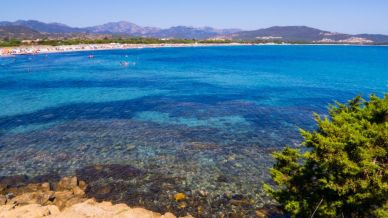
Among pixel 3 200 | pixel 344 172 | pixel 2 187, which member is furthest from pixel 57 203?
pixel 344 172

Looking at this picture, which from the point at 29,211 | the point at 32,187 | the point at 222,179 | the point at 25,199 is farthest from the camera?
the point at 222,179

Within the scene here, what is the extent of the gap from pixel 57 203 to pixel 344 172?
1793 centimetres

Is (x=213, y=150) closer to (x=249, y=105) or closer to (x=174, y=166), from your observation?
(x=174, y=166)

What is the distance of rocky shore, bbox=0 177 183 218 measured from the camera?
18344 millimetres

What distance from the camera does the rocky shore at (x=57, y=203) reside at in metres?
18.3

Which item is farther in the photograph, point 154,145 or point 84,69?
point 84,69

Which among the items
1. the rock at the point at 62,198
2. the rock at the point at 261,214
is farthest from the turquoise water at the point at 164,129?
the rock at the point at 62,198

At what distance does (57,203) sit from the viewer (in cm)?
2052

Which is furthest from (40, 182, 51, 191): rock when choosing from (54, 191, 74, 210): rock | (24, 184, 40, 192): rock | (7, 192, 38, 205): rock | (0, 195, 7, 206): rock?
(0, 195, 7, 206): rock

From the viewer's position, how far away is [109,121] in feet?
136

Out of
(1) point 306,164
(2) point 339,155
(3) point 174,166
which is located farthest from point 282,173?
(3) point 174,166

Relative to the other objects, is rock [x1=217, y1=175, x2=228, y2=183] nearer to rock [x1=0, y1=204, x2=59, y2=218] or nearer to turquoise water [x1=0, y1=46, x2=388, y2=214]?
turquoise water [x1=0, y1=46, x2=388, y2=214]

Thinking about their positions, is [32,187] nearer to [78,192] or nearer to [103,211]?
[78,192]

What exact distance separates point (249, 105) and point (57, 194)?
36.0 meters
